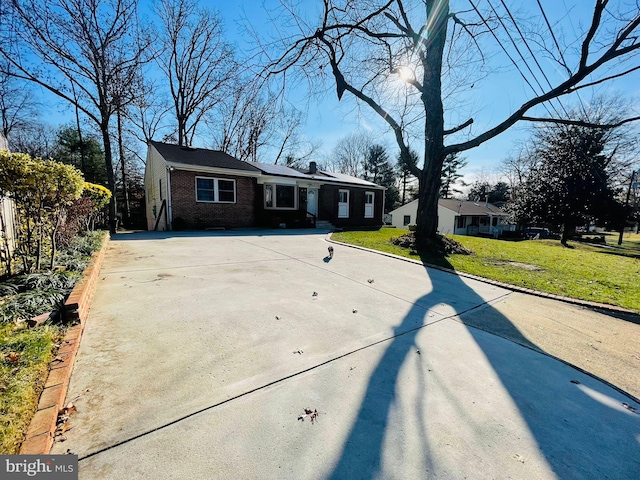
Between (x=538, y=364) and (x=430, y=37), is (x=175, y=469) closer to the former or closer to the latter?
(x=538, y=364)

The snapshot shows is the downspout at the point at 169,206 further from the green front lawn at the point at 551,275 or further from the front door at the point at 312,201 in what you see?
the green front lawn at the point at 551,275

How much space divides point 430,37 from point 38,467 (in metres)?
11.5

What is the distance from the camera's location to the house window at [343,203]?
766 inches

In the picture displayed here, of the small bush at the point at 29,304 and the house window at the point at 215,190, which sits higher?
the house window at the point at 215,190

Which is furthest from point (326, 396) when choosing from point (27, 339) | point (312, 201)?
point (312, 201)

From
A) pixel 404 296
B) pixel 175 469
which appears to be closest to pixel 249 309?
pixel 175 469

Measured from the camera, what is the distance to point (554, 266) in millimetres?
7594

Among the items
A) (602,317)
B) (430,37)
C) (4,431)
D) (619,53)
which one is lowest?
(602,317)

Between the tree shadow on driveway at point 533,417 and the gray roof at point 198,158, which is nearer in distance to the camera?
the tree shadow on driveway at point 533,417

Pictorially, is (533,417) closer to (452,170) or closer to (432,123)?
(432,123)

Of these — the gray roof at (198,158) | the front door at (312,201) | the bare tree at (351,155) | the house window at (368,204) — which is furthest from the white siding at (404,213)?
the gray roof at (198,158)

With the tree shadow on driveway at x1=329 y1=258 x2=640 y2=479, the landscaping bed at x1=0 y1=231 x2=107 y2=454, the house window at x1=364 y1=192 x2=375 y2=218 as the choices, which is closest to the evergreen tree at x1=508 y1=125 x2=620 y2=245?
the house window at x1=364 y1=192 x2=375 y2=218

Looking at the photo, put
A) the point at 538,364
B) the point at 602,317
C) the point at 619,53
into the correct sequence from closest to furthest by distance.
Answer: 1. the point at 538,364
2. the point at 602,317
3. the point at 619,53

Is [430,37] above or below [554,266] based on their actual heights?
above
